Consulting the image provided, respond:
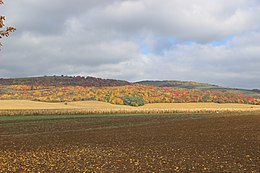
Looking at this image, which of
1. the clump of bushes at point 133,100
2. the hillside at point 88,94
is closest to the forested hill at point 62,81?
the hillside at point 88,94

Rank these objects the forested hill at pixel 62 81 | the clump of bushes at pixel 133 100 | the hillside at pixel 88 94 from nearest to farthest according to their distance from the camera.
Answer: the clump of bushes at pixel 133 100
the hillside at pixel 88 94
the forested hill at pixel 62 81

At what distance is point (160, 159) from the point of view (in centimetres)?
1827

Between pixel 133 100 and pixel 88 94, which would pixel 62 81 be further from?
pixel 133 100

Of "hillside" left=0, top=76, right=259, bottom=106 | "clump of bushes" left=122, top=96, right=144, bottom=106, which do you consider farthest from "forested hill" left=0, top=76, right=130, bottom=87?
"clump of bushes" left=122, top=96, right=144, bottom=106

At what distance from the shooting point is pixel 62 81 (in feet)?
531

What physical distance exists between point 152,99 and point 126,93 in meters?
12.9

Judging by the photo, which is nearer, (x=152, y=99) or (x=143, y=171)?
(x=143, y=171)

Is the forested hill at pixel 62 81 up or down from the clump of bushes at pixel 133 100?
up

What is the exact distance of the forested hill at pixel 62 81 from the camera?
14995cm

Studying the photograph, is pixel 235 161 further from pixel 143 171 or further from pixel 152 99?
pixel 152 99

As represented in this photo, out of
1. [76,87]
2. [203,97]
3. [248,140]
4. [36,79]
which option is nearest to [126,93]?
[76,87]

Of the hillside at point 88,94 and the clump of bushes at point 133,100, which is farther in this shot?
the hillside at point 88,94

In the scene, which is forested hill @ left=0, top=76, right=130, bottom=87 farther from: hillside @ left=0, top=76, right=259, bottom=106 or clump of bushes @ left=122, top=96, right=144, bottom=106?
clump of bushes @ left=122, top=96, right=144, bottom=106

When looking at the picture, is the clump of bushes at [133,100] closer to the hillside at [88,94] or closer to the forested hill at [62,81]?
the hillside at [88,94]
